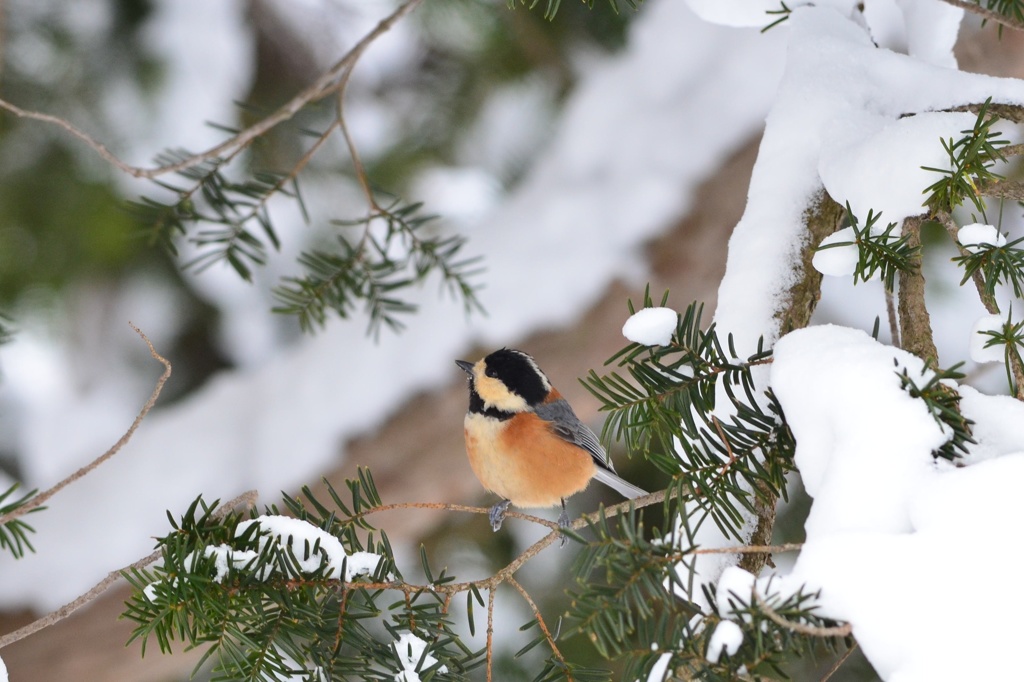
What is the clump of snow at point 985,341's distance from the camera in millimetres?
913

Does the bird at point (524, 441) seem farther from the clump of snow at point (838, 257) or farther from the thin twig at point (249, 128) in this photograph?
→ the clump of snow at point (838, 257)

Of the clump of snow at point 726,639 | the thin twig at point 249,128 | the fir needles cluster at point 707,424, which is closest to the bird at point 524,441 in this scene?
the fir needles cluster at point 707,424

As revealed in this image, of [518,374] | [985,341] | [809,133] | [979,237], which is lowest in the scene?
[985,341]

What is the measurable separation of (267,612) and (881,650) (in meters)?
0.68

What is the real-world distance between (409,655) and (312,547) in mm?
173

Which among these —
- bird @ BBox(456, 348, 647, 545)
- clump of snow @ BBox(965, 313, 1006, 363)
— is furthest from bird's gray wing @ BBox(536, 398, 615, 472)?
clump of snow @ BBox(965, 313, 1006, 363)

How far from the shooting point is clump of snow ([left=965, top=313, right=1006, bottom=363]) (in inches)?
35.9

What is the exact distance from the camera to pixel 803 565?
2.29 feet

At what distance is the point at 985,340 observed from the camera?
2.99 feet

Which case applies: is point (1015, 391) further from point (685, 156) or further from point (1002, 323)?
point (685, 156)

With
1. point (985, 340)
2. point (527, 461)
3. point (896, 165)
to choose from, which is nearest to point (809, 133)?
point (896, 165)

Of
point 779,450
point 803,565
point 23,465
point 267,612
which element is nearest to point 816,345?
point 779,450

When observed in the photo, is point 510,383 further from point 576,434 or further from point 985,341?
point 985,341

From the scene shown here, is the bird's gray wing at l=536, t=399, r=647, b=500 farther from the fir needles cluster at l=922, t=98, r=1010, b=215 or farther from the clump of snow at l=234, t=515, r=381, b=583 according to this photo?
the fir needles cluster at l=922, t=98, r=1010, b=215
